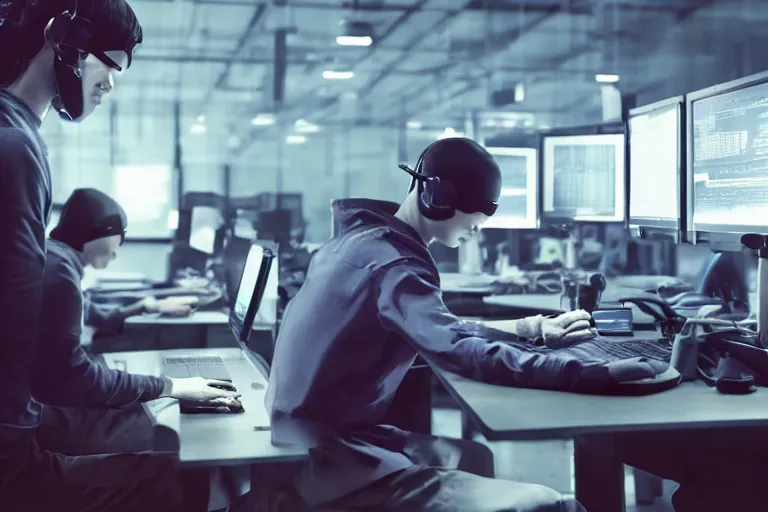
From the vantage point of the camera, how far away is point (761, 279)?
1.74 m

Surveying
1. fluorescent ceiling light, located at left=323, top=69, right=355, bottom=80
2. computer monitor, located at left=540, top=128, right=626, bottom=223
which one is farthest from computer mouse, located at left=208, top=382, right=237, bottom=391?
fluorescent ceiling light, located at left=323, top=69, right=355, bottom=80

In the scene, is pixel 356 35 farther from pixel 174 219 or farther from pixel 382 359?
pixel 382 359

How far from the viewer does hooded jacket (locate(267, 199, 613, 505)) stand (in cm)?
137

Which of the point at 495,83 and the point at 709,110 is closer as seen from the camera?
the point at 709,110

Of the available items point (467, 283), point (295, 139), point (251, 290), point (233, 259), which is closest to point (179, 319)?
point (233, 259)

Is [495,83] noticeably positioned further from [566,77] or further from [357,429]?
[357,429]

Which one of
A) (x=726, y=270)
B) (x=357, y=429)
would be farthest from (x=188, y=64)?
(x=357, y=429)

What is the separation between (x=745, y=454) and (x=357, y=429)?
79 centimetres

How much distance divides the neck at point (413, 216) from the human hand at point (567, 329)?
33cm

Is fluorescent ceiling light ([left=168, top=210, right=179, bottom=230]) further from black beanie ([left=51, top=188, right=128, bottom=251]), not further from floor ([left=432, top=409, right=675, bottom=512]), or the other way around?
black beanie ([left=51, top=188, right=128, bottom=251])

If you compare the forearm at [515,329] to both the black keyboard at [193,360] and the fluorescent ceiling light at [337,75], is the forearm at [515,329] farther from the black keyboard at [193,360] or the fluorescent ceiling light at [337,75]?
the fluorescent ceiling light at [337,75]

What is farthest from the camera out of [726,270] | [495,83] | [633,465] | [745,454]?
[495,83]

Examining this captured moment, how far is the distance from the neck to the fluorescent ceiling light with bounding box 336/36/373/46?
744cm

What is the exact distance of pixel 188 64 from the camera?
914 centimetres
